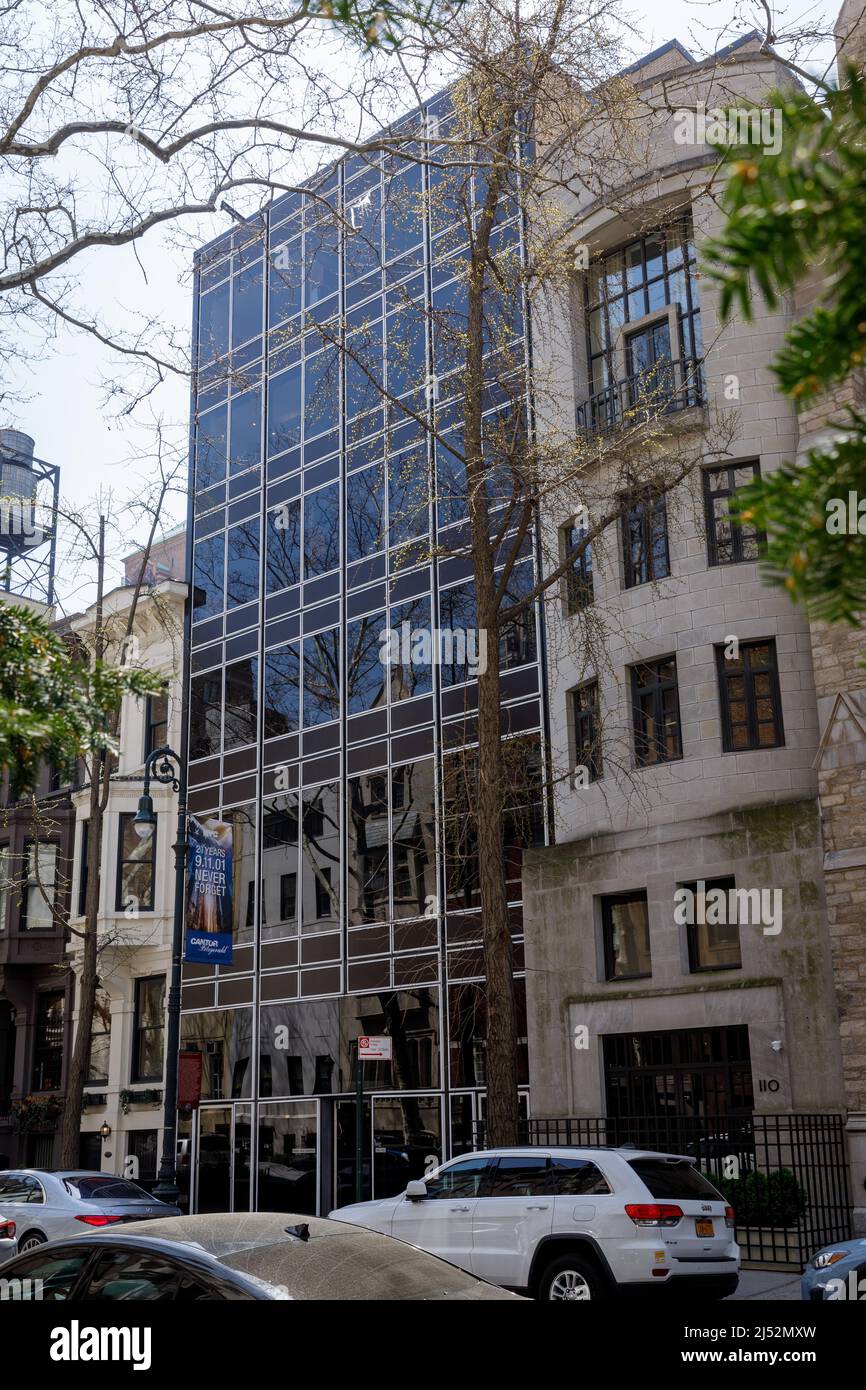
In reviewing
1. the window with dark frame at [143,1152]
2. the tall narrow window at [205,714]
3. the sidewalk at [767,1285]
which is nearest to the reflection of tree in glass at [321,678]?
the tall narrow window at [205,714]

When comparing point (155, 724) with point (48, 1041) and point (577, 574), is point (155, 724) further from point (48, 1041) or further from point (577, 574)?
point (577, 574)

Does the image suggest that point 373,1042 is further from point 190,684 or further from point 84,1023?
point 190,684

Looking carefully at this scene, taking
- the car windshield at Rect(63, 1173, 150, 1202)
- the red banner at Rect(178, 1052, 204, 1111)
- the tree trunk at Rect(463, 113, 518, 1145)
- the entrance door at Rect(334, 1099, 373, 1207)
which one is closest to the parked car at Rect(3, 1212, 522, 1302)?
the tree trunk at Rect(463, 113, 518, 1145)

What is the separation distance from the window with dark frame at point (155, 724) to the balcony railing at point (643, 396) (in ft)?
52.2

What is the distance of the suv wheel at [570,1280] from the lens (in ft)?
42.5

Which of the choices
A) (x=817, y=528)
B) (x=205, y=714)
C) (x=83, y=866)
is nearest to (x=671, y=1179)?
(x=817, y=528)

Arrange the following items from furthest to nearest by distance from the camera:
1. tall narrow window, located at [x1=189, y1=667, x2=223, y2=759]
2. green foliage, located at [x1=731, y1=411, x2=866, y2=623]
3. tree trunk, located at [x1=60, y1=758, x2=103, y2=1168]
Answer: tall narrow window, located at [x1=189, y1=667, x2=223, y2=759] < tree trunk, located at [x1=60, y1=758, x2=103, y2=1168] < green foliage, located at [x1=731, y1=411, x2=866, y2=623]

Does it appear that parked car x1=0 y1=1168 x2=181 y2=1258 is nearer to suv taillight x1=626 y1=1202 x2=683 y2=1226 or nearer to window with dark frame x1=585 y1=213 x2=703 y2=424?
suv taillight x1=626 y1=1202 x2=683 y2=1226

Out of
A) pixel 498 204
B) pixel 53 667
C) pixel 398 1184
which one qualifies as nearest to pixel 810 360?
pixel 53 667

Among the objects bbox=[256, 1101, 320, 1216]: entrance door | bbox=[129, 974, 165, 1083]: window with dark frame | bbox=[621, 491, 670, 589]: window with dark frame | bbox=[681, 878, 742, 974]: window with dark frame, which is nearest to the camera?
bbox=[681, 878, 742, 974]: window with dark frame

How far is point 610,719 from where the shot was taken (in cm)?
2366

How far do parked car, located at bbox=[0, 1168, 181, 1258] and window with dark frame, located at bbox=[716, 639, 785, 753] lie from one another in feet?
37.9

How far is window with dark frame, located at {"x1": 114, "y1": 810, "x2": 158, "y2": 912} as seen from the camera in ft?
115

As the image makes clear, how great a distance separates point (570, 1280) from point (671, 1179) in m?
1.40
